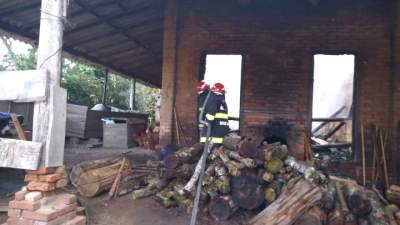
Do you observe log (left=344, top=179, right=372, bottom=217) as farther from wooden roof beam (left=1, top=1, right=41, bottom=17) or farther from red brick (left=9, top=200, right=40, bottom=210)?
wooden roof beam (left=1, top=1, right=41, bottom=17)

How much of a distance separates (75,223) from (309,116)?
5.41 m

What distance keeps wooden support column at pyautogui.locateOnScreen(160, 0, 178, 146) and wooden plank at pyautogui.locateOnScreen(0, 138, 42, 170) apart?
4353mm

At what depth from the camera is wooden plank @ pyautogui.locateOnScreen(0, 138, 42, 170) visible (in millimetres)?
4449

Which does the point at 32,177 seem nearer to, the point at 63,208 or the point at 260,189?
the point at 63,208

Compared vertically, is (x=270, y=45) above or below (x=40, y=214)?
above

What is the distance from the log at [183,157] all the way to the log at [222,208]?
3.64ft

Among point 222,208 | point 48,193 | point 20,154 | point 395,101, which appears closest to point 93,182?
point 48,193

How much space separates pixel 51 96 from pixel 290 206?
3.58 metres

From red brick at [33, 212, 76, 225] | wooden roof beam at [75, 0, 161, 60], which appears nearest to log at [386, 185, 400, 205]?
red brick at [33, 212, 76, 225]

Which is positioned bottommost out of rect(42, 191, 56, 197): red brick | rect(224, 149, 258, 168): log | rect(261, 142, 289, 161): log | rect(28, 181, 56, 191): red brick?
rect(42, 191, 56, 197): red brick

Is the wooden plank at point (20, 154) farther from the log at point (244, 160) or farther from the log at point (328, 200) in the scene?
the log at point (328, 200)

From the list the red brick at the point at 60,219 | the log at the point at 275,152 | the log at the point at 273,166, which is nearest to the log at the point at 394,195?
the log at the point at 275,152

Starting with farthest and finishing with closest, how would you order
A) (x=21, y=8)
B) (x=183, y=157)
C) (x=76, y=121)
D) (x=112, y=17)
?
(x=76, y=121) → (x=112, y=17) → (x=21, y=8) → (x=183, y=157)

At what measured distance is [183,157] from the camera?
259 inches
